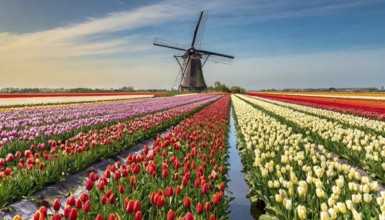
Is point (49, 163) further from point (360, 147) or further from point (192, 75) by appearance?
point (192, 75)

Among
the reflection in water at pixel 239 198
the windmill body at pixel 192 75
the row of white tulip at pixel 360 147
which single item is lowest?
the reflection in water at pixel 239 198

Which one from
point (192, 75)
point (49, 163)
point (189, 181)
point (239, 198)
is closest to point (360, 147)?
point (239, 198)

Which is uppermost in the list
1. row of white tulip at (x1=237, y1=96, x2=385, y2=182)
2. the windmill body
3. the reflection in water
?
the windmill body

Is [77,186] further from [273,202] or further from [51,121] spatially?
[51,121]

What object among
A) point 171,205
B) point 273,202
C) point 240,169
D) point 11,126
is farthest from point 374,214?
point 11,126

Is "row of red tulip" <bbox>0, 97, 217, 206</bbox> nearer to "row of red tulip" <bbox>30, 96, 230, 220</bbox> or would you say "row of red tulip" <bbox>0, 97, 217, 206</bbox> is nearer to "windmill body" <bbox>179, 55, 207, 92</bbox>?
"row of red tulip" <bbox>30, 96, 230, 220</bbox>

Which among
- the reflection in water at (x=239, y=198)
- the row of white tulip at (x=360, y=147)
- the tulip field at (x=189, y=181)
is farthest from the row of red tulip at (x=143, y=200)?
the row of white tulip at (x=360, y=147)

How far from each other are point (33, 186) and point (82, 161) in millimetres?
1324

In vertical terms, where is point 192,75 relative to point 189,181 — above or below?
above

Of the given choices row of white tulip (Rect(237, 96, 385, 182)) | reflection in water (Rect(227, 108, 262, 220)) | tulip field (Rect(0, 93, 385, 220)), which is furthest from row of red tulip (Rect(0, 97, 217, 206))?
row of white tulip (Rect(237, 96, 385, 182))

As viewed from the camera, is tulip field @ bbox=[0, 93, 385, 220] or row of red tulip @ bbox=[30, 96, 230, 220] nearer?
row of red tulip @ bbox=[30, 96, 230, 220]

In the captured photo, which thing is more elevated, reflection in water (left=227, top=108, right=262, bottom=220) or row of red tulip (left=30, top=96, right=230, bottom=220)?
row of red tulip (left=30, top=96, right=230, bottom=220)

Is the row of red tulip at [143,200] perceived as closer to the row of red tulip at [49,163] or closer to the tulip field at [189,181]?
the tulip field at [189,181]

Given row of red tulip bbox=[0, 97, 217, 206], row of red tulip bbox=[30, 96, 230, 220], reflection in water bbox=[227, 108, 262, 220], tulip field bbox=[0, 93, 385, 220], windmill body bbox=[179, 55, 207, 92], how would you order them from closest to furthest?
1. row of red tulip bbox=[30, 96, 230, 220]
2. tulip field bbox=[0, 93, 385, 220]
3. row of red tulip bbox=[0, 97, 217, 206]
4. reflection in water bbox=[227, 108, 262, 220]
5. windmill body bbox=[179, 55, 207, 92]
